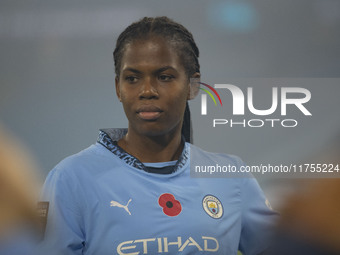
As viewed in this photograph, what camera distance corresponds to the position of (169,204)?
73cm

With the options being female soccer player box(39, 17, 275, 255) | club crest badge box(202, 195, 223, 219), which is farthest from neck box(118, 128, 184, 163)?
club crest badge box(202, 195, 223, 219)

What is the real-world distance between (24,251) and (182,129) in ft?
1.34

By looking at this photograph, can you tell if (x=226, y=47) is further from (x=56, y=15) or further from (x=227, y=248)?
(x=227, y=248)

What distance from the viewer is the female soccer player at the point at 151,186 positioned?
2.24 feet

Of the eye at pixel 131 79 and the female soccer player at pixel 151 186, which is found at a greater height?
the eye at pixel 131 79

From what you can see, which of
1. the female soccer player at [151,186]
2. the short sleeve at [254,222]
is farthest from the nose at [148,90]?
the short sleeve at [254,222]

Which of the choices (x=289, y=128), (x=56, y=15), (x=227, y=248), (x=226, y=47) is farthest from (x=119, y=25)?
(x=227, y=248)

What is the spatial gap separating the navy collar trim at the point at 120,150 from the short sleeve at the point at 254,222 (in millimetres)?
129

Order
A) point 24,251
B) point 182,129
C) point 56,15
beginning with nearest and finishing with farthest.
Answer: point 24,251 < point 182,129 < point 56,15

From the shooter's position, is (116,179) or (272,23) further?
(272,23)

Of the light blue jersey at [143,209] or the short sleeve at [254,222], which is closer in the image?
the light blue jersey at [143,209]

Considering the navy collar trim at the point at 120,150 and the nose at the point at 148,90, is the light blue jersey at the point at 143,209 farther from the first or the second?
the nose at the point at 148,90

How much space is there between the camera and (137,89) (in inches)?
29.0

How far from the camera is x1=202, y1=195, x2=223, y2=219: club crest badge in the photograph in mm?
750
